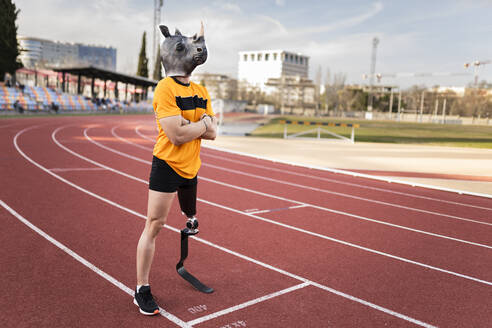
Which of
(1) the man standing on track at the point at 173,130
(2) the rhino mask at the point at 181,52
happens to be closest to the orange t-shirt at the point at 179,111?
(1) the man standing on track at the point at 173,130

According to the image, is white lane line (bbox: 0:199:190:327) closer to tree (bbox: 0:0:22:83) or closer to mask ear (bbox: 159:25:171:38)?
mask ear (bbox: 159:25:171:38)

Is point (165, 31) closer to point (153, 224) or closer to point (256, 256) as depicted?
point (153, 224)

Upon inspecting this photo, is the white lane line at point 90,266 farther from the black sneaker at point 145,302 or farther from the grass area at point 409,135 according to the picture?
the grass area at point 409,135

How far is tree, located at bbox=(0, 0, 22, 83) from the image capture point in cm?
3688

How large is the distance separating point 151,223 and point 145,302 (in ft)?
2.19

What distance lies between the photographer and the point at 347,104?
10225 centimetres

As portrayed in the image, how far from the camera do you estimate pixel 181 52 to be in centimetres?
305

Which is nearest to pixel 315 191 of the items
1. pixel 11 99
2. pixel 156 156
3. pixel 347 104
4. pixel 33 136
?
pixel 156 156

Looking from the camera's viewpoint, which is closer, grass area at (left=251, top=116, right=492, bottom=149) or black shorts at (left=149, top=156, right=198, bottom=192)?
black shorts at (left=149, top=156, right=198, bottom=192)

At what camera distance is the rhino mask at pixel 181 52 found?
9.98 feet

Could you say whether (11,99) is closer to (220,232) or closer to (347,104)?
(220,232)

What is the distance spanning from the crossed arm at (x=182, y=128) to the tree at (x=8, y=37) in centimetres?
4198

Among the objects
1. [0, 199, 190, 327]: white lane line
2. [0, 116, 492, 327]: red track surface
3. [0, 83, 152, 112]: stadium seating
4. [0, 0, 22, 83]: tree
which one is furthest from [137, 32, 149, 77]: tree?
[0, 199, 190, 327]: white lane line

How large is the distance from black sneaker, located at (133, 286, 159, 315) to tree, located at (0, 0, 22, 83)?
42.0 metres
